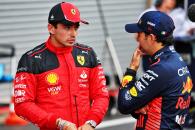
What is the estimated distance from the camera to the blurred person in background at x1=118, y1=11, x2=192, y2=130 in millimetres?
4816

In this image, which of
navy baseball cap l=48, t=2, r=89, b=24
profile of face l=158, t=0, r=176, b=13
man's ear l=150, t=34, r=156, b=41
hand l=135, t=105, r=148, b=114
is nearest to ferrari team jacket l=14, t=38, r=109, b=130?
navy baseball cap l=48, t=2, r=89, b=24

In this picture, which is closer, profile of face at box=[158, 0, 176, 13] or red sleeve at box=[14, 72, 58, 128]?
red sleeve at box=[14, 72, 58, 128]

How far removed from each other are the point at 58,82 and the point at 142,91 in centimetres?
63

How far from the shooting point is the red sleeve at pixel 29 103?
4.87 metres

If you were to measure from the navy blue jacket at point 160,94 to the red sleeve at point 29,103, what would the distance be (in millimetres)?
548

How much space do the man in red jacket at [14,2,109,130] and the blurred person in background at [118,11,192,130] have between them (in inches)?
11.9

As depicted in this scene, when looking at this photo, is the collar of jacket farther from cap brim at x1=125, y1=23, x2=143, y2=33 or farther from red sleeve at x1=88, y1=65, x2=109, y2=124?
cap brim at x1=125, y1=23, x2=143, y2=33

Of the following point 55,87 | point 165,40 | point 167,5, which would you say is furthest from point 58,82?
point 167,5


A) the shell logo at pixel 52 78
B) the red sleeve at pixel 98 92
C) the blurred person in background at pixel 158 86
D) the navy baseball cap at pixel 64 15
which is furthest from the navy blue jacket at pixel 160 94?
the navy baseball cap at pixel 64 15

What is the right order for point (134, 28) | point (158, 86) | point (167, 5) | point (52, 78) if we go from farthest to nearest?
point (167, 5)
point (134, 28)
point (52, 78)
point (158, 86)

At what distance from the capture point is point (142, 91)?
15.8ft

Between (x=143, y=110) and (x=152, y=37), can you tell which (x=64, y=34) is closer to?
(x=152, y=37)

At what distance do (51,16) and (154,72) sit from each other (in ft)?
2.89

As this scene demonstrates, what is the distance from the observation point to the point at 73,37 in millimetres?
4980
